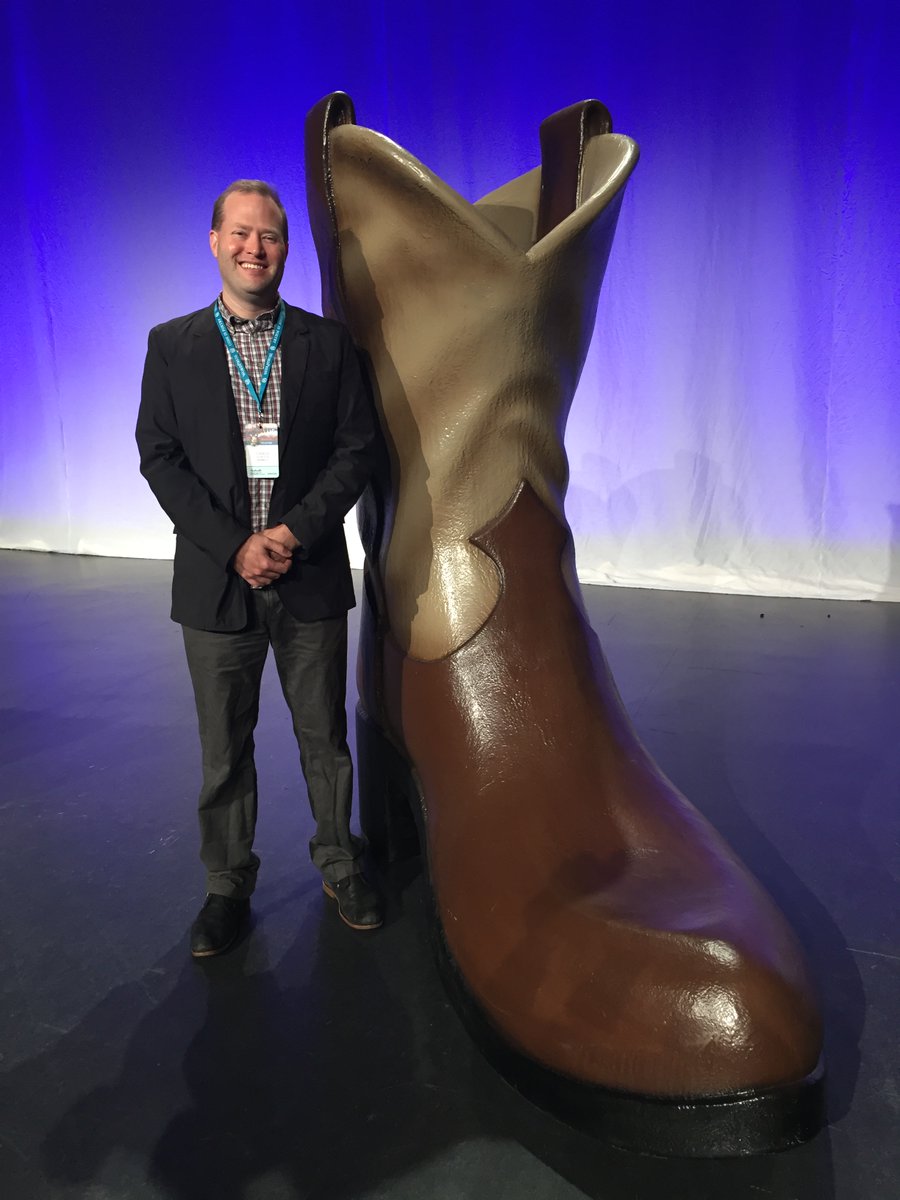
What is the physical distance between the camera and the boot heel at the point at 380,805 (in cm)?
147

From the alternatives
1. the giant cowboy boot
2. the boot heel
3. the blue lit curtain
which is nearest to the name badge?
the giant cowboy boot

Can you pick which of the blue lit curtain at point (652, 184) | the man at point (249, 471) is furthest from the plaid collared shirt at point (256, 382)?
the blue lit curtain at point (652, 184)

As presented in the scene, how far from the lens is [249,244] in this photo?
125 centimetres

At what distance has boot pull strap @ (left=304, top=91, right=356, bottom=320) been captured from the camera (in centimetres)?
126

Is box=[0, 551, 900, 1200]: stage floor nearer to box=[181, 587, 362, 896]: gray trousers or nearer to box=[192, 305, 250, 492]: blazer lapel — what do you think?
box=[181, 587, 362, 896]: gray trousers

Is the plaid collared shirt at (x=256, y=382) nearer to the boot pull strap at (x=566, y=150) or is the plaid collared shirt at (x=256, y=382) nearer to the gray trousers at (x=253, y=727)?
the gray trousers at (x=253, y=727)

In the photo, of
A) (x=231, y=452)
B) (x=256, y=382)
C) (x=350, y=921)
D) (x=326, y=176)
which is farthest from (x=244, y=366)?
(x=350, y=921)

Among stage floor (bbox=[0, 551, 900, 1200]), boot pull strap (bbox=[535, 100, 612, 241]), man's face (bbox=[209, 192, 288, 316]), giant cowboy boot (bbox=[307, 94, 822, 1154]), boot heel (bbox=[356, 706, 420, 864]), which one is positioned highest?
boot pull strap (bbox=[535, 100, 612, 241])

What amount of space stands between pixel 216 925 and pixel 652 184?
348 cm

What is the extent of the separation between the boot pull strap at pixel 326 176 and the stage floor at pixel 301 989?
0.98 metres

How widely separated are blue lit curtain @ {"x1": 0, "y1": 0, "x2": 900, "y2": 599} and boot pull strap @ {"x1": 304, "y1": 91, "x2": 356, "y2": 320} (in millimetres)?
2788

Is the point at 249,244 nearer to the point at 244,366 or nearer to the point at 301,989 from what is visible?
the point at 244,366

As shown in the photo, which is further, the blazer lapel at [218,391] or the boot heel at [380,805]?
the boot heel at [380,805]

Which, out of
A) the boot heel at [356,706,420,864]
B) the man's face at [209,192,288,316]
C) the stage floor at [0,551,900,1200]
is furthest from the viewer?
the boot heel at [356,706,420,864]
